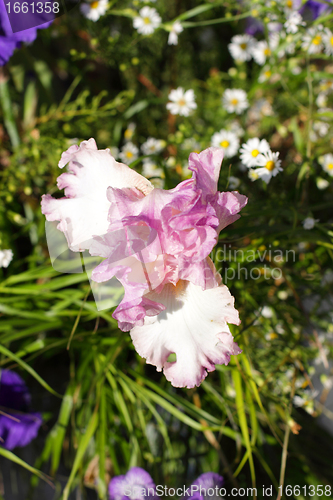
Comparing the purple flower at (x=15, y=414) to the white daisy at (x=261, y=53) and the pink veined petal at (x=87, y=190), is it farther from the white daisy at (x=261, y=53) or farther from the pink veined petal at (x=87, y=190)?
the white daisy at (x=261, y=53)

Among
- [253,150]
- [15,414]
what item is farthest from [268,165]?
[15,414]

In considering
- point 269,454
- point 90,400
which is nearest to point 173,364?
point 90,400

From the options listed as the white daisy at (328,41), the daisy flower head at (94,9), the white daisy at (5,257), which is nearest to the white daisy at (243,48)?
the white daisy at (328,41)

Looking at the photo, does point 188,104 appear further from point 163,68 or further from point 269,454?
point 269,454

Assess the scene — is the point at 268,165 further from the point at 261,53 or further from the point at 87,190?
the point at 261,53

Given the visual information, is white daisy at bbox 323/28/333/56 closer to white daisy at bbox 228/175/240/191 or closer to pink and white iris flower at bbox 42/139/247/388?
white daisy at bbox 228/175/240/191

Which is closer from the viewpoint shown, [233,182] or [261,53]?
[233,182]

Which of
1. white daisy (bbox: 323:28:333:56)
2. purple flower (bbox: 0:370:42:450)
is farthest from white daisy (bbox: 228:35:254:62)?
purple flower (bbox: 0:370:42:450)
